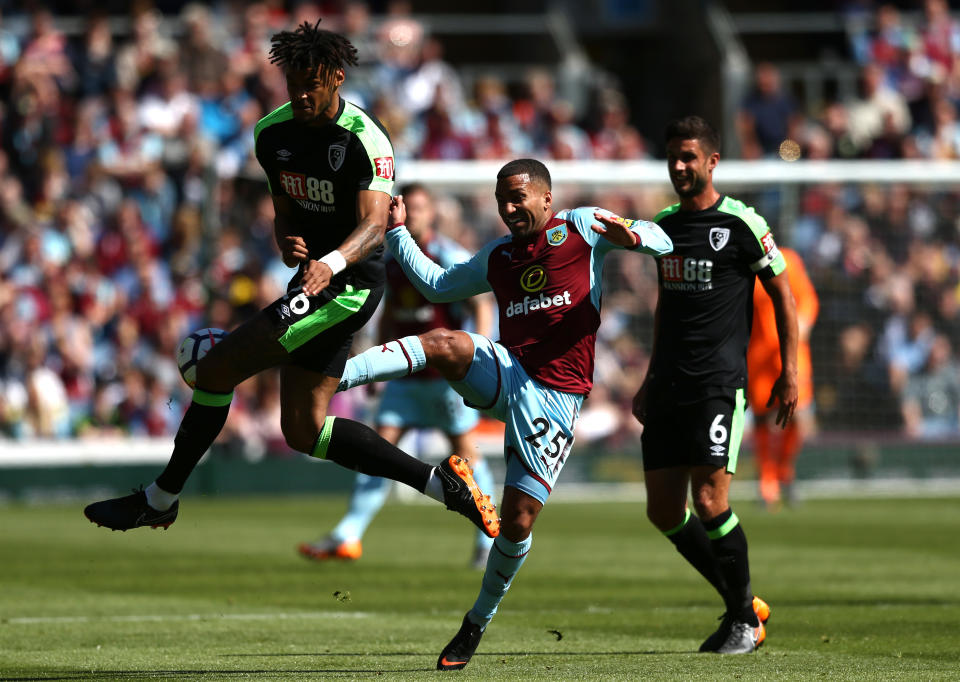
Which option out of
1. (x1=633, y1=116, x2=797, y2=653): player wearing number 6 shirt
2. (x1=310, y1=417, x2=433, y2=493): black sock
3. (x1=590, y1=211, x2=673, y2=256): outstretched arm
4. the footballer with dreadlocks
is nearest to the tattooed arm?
the footballer with dreadlocks

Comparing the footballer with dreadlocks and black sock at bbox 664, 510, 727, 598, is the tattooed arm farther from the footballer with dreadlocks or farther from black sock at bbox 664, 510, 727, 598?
black sock at bbox 664, 510, 727, 598

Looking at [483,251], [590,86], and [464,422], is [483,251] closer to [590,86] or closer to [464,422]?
Answer: [464,422]

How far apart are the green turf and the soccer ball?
4.47 feet

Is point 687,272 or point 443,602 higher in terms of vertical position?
point 687,272

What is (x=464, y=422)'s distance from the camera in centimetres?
Answer: 1259

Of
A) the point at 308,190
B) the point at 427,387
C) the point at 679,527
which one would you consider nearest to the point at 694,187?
the point at 679,527

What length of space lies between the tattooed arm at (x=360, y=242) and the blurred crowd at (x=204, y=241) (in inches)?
454

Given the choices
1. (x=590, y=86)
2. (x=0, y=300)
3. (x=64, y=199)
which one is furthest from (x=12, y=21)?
(x=590, y=86)

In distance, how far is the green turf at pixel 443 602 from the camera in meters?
7.49

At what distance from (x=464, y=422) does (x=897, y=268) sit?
9730 mm

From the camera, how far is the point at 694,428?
26.5 feet

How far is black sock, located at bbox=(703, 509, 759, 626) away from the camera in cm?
802

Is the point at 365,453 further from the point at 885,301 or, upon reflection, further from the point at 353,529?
the point at 885,301

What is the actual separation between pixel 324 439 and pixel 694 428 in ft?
5.99
